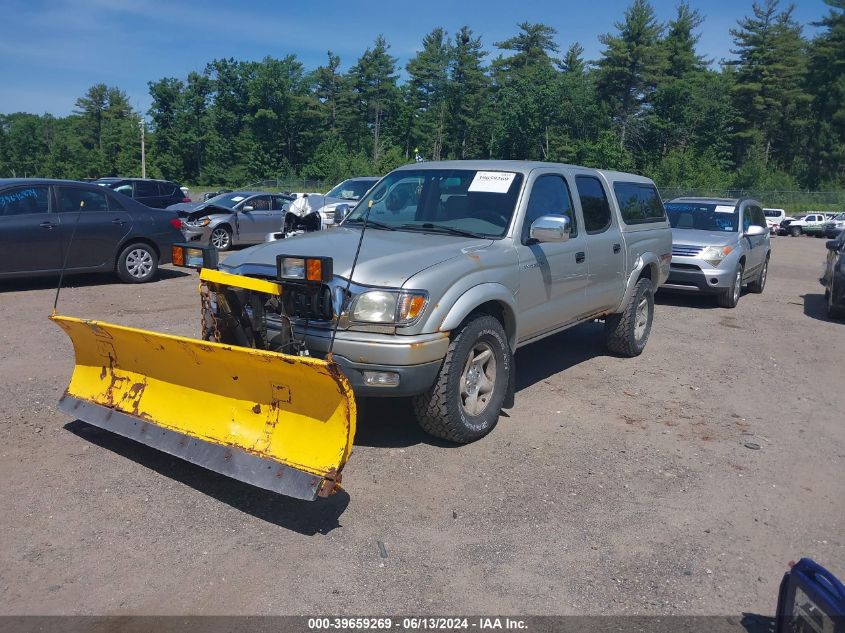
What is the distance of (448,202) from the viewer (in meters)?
6.22

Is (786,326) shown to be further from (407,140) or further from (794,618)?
(407,140)

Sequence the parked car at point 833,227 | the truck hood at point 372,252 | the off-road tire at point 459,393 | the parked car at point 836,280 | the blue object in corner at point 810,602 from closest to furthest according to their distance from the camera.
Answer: the blue object in corner at point 810,602 → the truck hood at point 372,252 → the off-road tire at point 459,393 → the parked car at point 836,280 → the parked car at point 833,227

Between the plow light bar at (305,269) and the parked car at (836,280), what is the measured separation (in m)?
9.50

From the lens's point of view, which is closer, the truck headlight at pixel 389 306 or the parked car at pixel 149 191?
the truck headlight at pixel 389 306

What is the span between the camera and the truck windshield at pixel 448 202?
5977mm

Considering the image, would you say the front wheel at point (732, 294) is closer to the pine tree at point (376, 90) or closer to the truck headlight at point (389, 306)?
the truck headlight at point (389, 306)

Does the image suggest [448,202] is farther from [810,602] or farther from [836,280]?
[836,280]

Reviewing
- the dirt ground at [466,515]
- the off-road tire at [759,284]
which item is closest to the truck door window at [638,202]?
the dirt ground at [466,515]

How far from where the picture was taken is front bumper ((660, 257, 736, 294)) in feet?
38.8

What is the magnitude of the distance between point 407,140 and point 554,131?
1619 centimetres

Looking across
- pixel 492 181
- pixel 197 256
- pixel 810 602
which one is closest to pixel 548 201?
pixel 492 181

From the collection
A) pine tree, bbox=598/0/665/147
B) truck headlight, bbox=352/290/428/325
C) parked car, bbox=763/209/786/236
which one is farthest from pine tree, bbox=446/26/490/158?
truck headlight, bbox=352/290/428/325

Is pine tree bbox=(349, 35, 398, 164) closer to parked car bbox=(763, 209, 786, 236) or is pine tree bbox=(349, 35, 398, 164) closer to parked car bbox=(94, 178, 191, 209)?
parked car bbox=(763, 209, 786, 236)

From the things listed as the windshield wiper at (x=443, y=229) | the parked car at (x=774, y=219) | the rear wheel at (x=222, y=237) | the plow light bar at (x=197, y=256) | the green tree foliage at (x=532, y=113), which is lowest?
the rear wheel at (x=222, y=237)
